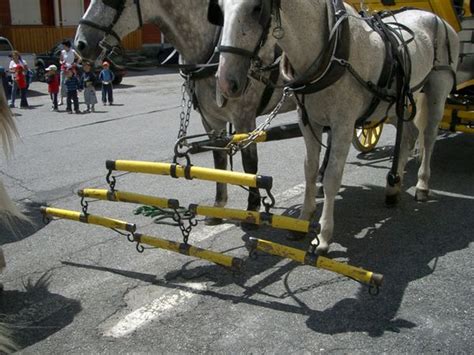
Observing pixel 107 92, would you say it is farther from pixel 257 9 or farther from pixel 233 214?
pixel 257 9

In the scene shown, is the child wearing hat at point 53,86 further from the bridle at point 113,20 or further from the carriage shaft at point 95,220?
the bridle at point 113,20

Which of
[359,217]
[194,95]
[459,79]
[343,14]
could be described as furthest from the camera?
[459,79]

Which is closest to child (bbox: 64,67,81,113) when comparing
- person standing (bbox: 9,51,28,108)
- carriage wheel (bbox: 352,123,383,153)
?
person standing (bbox: 9,51,28,108)

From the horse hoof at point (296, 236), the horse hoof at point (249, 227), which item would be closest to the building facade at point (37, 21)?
the horse hoof at point (249, 227)

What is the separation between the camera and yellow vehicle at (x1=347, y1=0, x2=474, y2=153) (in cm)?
585

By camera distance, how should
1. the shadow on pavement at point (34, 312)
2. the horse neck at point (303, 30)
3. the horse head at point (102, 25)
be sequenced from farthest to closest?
1. the horse head at point (102, 25)
2. the horse neck at point (303, 30)
3. the shadow on pavement at point (34, 312)

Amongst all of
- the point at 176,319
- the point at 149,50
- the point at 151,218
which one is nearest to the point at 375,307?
the point at 176,319

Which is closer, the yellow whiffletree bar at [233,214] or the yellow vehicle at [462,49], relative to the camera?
the yellow whiffletree bar at [233,214]

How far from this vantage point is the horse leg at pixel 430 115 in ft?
16.8

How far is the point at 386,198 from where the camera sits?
512 cm

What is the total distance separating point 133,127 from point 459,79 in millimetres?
5925

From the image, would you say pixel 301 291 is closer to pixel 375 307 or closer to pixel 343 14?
pixel 375 307

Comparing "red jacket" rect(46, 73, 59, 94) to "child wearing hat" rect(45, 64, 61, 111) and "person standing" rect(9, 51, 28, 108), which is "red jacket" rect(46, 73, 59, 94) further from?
"person standing" rect(9, 51, 28, 108)

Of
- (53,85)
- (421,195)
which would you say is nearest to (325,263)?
(421,195)
